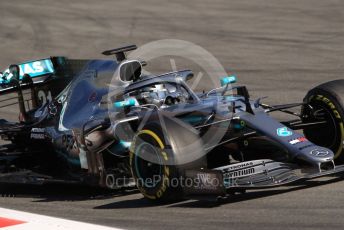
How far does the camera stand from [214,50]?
20.7 m

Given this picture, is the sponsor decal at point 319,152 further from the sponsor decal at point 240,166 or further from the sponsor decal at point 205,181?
the sponsor decal at point 205,181

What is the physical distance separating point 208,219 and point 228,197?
3.40ft

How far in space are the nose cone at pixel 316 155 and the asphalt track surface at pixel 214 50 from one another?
1.18 feet

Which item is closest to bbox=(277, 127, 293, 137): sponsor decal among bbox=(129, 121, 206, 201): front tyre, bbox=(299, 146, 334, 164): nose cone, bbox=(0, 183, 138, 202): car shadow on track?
bbox=(299, 146, 334, 164): nose cone

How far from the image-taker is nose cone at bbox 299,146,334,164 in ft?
32.0

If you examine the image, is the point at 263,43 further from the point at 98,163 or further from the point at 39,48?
the point at 98,163

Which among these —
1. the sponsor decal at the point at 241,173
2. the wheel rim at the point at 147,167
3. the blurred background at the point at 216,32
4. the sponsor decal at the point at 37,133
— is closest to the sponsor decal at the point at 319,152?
the sponsor decal at the point at 241,173

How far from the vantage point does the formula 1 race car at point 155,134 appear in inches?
383

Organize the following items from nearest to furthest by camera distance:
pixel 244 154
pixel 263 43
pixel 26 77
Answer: pixel 244 154 → pixel 26 77 → pixel 263 43

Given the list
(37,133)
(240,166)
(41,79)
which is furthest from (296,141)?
(41,79)

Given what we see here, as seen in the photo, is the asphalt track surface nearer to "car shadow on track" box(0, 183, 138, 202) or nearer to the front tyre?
"car shadow on track" box(0, 183, 138, 202)

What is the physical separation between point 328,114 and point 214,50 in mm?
9919

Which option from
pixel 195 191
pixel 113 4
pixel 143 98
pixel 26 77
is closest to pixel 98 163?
pixel 143 98

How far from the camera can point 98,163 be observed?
10805mm
